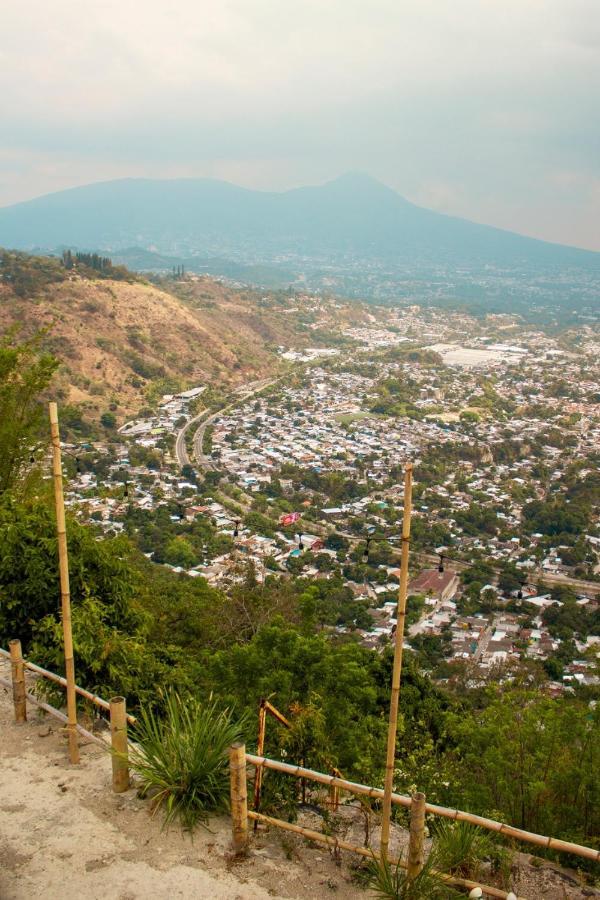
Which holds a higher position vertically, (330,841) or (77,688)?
(77,688)

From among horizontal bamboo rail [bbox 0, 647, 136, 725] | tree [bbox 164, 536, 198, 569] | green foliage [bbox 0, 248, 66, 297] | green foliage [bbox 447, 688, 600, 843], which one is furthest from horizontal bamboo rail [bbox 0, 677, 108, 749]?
green foliage [bbox 0, 248, 66, 297]

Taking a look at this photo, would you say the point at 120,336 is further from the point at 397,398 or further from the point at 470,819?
the point at 470,819

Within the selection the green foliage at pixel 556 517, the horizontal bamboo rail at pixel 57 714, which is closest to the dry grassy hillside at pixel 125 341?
the green foliage at pixel 556 517

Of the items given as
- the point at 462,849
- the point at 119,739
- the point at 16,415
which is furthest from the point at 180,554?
the point at 462,849

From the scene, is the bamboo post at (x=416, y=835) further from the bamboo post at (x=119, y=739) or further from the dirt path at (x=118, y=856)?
the bamboo post at (x=119, y=739)

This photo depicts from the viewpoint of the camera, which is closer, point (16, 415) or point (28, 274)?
point (16, 415)

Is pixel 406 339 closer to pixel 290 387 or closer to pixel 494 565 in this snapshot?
pixel 290 387

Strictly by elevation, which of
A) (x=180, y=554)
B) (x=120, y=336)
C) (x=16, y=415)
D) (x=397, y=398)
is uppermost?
(x=120, y=336)
